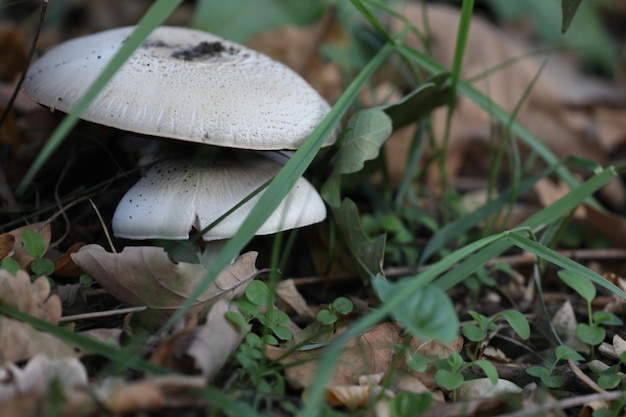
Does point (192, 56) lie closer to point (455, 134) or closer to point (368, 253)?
point (368, 253)

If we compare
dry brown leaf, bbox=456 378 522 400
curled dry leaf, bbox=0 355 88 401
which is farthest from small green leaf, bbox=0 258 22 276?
dry brown leaf, bbox=456 378 522 400

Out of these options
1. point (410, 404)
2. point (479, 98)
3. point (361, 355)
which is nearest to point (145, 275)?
point (361, 355)

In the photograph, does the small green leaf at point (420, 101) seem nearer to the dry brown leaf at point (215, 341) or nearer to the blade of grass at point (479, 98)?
the blade of grass at point (479, 98)

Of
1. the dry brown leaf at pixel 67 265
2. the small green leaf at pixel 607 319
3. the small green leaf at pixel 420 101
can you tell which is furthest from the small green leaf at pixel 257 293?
the small green leaf at pixel 607 319

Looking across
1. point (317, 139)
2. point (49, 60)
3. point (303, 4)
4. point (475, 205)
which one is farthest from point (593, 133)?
point (49, 60)

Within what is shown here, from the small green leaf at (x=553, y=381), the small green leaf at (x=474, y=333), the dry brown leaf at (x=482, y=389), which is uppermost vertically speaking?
the small green leaf at (x=474, y=333)

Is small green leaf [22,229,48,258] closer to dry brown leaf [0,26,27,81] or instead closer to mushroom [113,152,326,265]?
mushroom [113,152,326,265]

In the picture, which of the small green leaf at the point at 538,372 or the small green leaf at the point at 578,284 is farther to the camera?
the small green leaf at the point at 578,284
